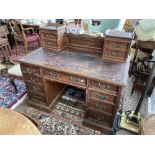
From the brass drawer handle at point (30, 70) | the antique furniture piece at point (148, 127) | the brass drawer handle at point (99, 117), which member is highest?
the brass drawer handle at point (30, 70)

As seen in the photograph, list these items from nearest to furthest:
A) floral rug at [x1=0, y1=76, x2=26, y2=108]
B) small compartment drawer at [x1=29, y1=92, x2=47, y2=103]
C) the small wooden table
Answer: the small wooden table → small compartment drawer at [x1=29, y1=92, x2=47, y2=103] → floral rug at [x1=0, y1=76, x2=26, y2=108]

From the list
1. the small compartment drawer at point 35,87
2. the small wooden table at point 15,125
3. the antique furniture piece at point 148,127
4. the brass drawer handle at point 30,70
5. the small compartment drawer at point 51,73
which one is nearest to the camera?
the small wooden table at point 15,125

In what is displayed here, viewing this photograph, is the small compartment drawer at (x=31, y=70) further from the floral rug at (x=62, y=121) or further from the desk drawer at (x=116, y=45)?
the desk drawer at (x=116, y=45)

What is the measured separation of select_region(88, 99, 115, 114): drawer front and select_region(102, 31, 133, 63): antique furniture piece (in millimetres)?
514

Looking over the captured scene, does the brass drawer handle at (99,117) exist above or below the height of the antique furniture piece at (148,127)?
below

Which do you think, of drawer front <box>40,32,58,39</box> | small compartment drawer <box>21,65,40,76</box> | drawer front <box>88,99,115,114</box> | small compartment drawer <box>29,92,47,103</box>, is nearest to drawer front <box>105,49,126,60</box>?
drawer front <box>88,99,115,114</box>

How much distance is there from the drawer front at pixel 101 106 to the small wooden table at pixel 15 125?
32.6 inches

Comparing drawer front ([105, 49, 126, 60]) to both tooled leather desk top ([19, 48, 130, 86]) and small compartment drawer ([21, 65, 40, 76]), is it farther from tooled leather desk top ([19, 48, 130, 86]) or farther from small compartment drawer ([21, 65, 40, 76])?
small compartment drawer ([21, 65, 40, 76])

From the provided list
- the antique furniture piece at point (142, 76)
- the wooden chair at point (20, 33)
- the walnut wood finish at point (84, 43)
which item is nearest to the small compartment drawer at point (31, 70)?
the walnut wood finish at point (84, 43)

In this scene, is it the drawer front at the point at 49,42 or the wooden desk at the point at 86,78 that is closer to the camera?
the wooden desk at the point at 86,78

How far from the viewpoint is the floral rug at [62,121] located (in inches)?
77.3

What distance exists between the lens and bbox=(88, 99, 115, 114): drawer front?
173 centimetres

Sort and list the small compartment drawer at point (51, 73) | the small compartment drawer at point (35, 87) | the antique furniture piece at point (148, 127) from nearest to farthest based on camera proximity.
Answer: the antique furniture piece at point (148, 127) → the small compartment drawer at point (51, 73) → the small compartment drawer at point (35, 87)
